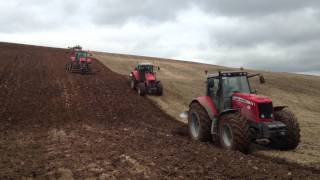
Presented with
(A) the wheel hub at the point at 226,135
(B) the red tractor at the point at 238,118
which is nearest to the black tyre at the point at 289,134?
(B) the red tractor at the point at 238,118

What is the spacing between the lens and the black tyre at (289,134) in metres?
11.6

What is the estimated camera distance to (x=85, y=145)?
1199 centimetres

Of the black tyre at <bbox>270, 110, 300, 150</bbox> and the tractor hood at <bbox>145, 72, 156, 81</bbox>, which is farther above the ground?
the tractor hood at <bbox>145, 72, 156, 81</bbox>

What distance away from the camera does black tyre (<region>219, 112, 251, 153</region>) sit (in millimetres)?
10836

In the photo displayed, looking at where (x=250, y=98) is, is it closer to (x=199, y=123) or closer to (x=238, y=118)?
(x=238, y=118)

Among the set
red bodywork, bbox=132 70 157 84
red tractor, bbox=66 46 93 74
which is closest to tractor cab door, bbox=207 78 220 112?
red bodywork, bbox=132 70 157 84

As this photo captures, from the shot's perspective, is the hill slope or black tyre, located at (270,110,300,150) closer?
black tyre, located at (270,110,300,150)

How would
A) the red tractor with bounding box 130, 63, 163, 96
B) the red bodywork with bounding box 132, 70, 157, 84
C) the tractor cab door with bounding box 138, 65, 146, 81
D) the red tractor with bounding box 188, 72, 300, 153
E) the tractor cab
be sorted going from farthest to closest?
the tractor cab door with bounding box 138, 65, 146, 81 < the red bodywork with bounding box 132, 70, 157, 84 < the red tractor with bounding box 130, 63, 163, 96 < the tractor cab < the red tractor with bounding box 188, 72, 300, 153

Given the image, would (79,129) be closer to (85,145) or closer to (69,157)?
(85,145)

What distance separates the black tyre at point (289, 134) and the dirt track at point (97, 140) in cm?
168

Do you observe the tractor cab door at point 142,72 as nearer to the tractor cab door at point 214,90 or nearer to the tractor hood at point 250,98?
the tractor cab door at point 214,90

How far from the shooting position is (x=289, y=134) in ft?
37.9

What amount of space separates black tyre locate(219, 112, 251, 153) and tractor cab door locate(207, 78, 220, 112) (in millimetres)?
1228

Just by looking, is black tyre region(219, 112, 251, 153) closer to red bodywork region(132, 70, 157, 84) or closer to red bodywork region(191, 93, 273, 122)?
red bodywork region(191, 93, 273, 122)
